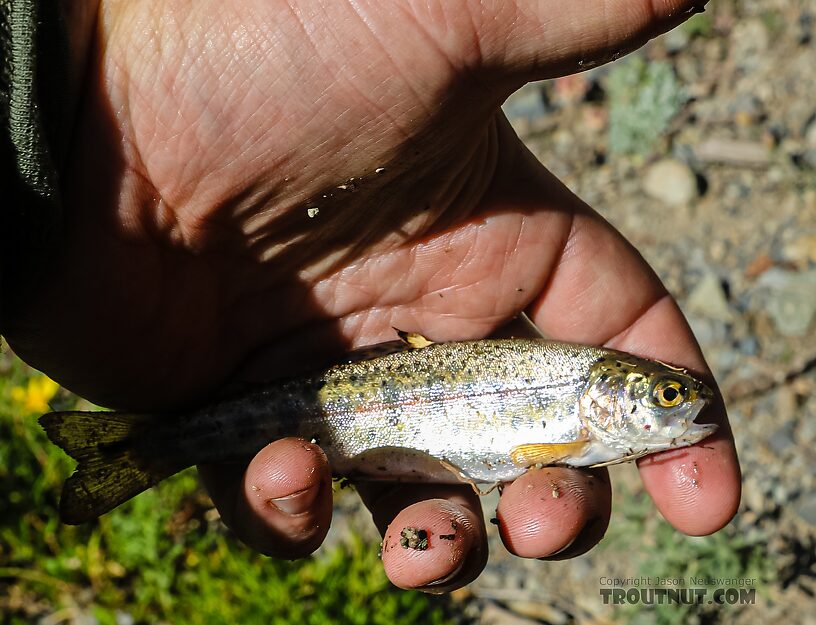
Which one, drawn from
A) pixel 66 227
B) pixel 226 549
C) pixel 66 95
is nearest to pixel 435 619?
pixel 226 549

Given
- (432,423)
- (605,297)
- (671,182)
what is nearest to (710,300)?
(671,182)

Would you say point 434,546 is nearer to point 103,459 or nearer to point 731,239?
point 103,459

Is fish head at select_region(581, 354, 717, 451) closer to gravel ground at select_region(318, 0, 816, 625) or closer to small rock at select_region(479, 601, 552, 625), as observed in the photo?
gravel ground at select_region(318, 0, 816, 625)

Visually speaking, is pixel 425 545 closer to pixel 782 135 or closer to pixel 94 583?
pixel 94 583

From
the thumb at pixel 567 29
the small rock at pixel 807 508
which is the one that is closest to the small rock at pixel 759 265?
the small rock at pixel 807 508

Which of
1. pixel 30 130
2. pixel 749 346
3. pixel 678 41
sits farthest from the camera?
pixel 678 41

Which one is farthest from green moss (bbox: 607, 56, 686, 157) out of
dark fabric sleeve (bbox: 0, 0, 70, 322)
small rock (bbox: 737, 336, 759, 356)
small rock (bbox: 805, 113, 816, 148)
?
dark fabric sleeve (bbox: 0, 0, 70, 322)

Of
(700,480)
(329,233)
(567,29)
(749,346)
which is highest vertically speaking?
(567,29)
